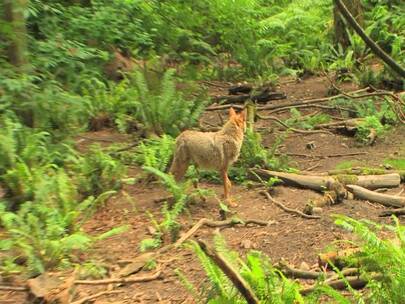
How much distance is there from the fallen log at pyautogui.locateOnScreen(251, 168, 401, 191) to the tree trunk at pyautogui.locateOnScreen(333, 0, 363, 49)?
8.73 m

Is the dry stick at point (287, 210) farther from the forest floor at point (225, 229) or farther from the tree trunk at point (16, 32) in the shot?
the tree trunk at point (16, 32)

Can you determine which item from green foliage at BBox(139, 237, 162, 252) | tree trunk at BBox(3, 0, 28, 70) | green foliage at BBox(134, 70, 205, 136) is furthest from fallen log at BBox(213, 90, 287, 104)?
green foliage at BBox(139, 237, 162, 252)

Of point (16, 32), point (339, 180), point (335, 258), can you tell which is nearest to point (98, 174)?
point (16, 32)

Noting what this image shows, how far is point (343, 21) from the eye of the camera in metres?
14.9

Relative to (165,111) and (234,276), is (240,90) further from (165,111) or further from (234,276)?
(234,276)

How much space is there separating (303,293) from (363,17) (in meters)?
12.7

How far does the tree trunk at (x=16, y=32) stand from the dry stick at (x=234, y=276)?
466 cm

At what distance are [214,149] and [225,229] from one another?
1.03m

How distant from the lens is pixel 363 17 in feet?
50.1

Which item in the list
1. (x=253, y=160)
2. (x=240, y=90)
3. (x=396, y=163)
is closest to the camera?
(x=253, y=160)

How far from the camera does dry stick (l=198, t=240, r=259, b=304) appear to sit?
11.4 ft

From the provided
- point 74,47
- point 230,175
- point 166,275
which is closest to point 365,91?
point 230,175

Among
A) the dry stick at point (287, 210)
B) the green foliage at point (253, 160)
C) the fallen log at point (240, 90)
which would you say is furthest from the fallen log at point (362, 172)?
the fallen log at point (240, 90)

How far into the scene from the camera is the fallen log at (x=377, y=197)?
634cm
